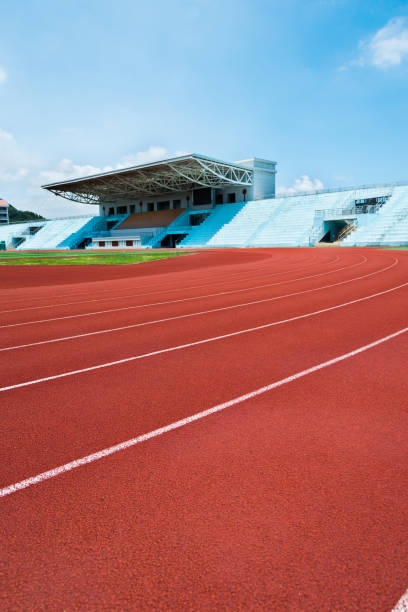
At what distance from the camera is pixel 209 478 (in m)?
2.88

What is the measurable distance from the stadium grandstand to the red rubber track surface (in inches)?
1394

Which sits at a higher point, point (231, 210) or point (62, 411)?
point (231, 210)

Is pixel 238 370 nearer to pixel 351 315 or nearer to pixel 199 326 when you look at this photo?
pixel 199 326

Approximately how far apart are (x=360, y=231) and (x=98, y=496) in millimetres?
41026

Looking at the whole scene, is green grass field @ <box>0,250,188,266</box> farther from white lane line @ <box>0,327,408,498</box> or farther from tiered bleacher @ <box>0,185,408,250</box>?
white lane line @ <box>0,327,408,498</box>

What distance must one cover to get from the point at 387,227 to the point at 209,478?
4030 cm

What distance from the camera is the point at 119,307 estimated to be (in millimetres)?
10031

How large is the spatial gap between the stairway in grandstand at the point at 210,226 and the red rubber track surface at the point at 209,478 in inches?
1803

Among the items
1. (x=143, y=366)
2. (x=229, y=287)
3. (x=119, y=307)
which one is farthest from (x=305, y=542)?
(x=229, y=287)

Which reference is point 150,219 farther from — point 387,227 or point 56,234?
point 387,227

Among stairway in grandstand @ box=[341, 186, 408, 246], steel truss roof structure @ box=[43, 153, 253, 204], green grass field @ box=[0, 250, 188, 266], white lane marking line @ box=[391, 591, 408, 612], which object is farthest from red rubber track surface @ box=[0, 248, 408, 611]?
steel truss roof structure @ box=[43, 153, 253, 204]

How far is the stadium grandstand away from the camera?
4203 cm

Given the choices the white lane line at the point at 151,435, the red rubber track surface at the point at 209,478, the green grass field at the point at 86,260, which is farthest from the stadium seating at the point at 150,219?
the white lane line at the point at 151,435

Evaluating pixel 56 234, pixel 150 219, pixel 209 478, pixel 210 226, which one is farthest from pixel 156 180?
pixel 209 478
